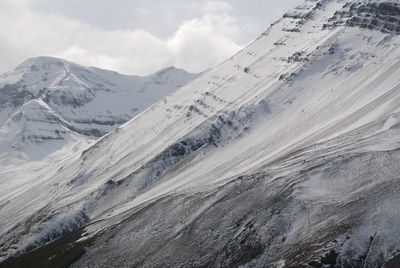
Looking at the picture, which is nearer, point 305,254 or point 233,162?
point 305,254

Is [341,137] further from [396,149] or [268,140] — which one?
[268,140]

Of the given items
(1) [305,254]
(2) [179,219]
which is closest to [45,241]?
(2) [179,219]

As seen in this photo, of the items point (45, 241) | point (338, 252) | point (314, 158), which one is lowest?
point (338, 252)

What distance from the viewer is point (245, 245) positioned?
113m

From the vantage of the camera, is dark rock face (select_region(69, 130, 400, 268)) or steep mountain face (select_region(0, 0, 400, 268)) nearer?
dark rock face (select_region(69, 130, 400, 268))

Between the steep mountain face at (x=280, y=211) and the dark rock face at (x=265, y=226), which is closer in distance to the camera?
the dark rock face at (x=265, y=226)

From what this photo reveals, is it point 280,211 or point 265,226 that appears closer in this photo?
point 265,226

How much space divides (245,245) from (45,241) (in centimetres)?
8476

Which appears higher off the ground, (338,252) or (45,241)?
(45,241)

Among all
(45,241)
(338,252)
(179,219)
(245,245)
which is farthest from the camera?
(45,241)

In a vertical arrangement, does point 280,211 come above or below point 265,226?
above

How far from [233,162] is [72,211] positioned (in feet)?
174

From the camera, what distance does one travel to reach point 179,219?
136 m

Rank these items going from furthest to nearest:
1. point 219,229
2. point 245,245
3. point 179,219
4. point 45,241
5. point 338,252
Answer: point 45,241 → point 179,219 → point 219,229 → point 245,245 → point 338,252
